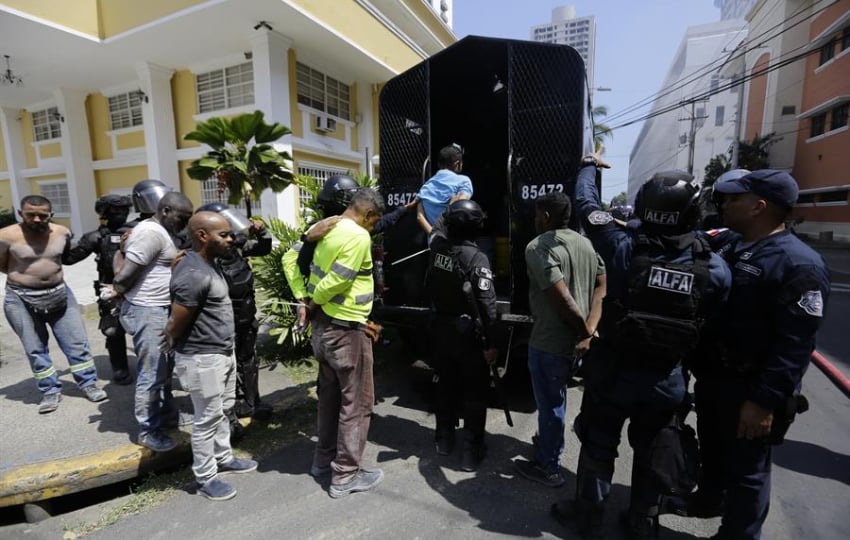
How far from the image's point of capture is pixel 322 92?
38.5 ft

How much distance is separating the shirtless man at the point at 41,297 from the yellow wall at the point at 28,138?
1660cm

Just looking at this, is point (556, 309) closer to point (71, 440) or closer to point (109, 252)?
point (71, 440)

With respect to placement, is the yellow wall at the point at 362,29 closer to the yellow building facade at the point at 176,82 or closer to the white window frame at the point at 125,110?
the yellow building facade at the point at 176,82

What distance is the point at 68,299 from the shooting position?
12.2 ft

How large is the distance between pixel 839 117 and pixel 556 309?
2418 centimetres

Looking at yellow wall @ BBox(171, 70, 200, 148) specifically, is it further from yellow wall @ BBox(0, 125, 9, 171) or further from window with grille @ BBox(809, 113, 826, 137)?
window with grille @ BBox(809, 113, 826, 137)

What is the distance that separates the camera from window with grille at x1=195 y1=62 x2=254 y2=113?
1049 centimetres

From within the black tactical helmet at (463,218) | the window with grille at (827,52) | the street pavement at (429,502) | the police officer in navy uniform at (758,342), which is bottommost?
the street pavement at (429,502)

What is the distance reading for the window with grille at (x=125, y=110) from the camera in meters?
12.7

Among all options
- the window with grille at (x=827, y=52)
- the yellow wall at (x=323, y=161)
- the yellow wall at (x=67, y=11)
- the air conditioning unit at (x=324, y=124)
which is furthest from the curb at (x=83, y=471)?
the window with grille at (x=827, y=52)

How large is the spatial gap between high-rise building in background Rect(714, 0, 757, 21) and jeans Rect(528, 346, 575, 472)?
82.1 meters

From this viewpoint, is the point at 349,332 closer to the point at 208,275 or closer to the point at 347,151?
the point at 208,275

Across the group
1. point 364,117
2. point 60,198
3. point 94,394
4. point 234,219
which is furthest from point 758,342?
point 60,198

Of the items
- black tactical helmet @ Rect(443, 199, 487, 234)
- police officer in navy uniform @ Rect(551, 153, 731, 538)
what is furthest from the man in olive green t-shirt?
black tactical helmet @ Rect(443, 199, 487, 234)
